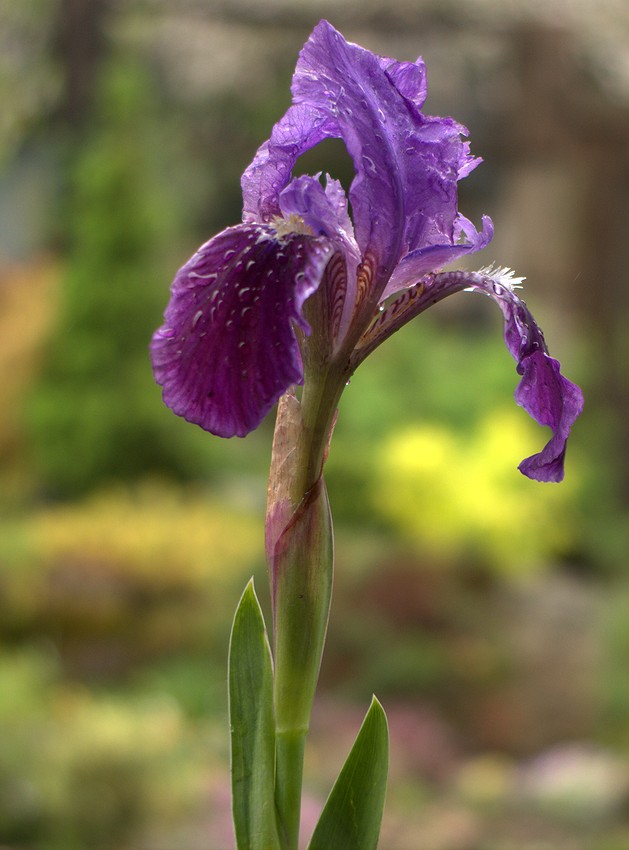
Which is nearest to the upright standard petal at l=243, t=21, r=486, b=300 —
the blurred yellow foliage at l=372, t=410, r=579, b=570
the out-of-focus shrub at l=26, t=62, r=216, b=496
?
the blurred yellow foliage at l=372, t=410, r=579, b=570

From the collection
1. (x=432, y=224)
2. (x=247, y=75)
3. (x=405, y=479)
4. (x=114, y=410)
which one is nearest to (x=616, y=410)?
(x=405, y=479)

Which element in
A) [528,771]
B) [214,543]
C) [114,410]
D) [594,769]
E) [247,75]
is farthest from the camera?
[247,75]

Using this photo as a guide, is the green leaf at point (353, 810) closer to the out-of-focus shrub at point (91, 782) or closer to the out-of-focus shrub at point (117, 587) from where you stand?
the out-of-focus shrub at point (91, 782)

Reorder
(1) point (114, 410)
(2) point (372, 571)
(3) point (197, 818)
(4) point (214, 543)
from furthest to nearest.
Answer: (1) point (114, 410) < (4) point (214, 543) < (2) point (372, 571) < (3) point (197, 818)

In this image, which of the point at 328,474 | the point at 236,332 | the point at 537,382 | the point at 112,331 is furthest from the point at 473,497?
the point at 236,332

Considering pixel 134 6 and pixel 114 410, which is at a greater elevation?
pixel 134 6

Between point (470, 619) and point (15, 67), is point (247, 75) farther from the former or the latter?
point (470, 619)
